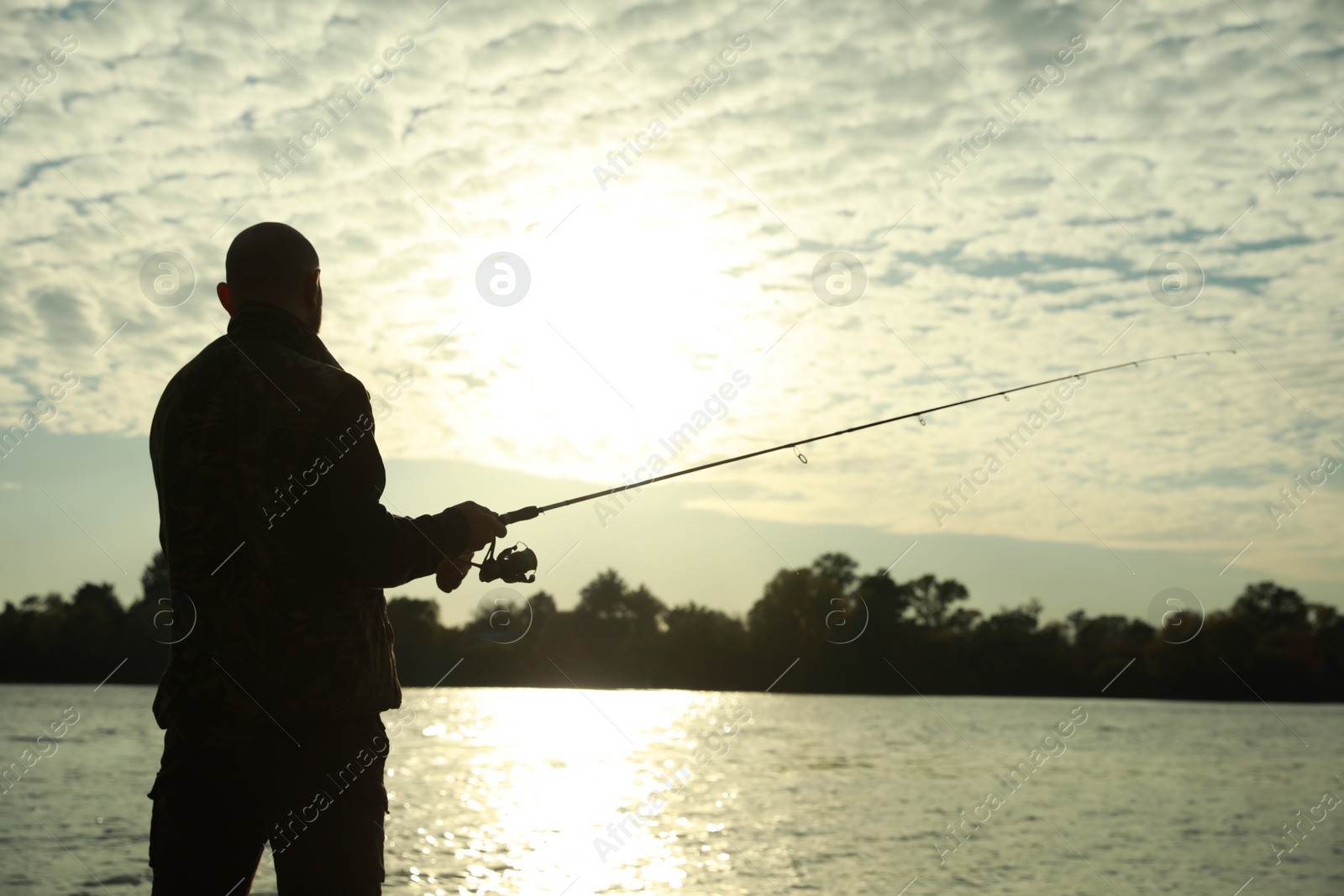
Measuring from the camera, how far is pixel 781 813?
21156mm

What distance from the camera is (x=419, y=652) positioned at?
230 ft

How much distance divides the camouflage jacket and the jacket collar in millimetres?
157

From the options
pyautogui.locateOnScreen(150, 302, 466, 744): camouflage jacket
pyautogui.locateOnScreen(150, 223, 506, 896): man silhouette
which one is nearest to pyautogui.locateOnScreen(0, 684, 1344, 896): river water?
pyautogui.locateOnScreen(150, 223, 506, 896): man silhouette

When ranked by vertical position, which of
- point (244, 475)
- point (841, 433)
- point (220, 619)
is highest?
point (841, 433)

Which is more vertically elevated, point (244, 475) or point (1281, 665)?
point (244, 475)

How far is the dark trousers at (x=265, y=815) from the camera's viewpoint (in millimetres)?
2662

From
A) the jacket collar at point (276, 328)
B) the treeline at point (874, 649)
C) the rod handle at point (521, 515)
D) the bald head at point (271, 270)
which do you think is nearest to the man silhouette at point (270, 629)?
the jacket collar at point (276, 328)

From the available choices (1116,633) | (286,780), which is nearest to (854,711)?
(1116,633)

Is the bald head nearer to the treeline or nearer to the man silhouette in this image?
the man silhouette

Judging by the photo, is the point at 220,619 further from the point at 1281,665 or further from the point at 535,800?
the point at 1281,665

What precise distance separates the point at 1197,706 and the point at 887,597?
91.8 ft

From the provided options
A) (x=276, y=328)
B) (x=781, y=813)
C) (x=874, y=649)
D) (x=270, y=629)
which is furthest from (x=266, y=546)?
(x=874, y=649)

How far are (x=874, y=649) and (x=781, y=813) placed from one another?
6981 cm

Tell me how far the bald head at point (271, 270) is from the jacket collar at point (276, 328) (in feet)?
0.12
